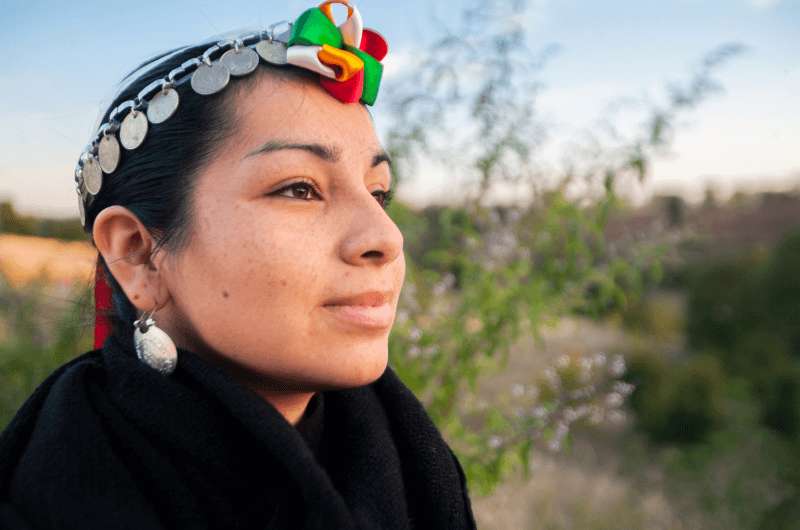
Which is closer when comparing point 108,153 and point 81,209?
point 108,153

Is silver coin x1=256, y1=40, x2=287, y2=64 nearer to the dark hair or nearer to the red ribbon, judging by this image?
the dark hair

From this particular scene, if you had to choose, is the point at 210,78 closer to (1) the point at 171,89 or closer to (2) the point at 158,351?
(1) the point at 171,89

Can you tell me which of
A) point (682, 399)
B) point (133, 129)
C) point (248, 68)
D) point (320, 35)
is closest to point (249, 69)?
point (248, 68)

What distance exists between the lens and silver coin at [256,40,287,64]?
1.49 m

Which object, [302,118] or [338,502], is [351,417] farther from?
[302,118]

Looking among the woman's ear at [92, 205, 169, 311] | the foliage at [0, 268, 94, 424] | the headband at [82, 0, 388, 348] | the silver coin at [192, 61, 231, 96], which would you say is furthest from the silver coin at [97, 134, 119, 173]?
the foliage at [0, 268, 94, 424]

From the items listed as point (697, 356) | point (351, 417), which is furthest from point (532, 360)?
point (351, 417)

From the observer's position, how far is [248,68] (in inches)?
57.8

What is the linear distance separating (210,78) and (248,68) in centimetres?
8

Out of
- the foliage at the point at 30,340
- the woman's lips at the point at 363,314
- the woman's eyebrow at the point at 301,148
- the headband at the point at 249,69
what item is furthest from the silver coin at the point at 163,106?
the foliage at the point at 30,340

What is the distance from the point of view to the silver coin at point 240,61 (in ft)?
4.82

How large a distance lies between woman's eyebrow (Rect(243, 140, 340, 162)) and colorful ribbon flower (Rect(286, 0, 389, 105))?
15 centimetres

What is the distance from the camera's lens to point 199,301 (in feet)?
4.57

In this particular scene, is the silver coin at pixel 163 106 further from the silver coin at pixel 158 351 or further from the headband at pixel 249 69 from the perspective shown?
the silver coin at pixel 158 351
